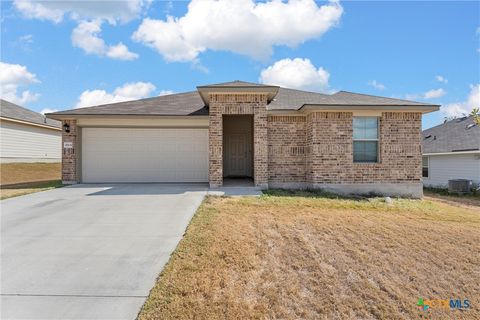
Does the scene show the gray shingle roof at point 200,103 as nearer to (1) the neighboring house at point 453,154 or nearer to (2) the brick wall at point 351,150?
(2) the brick wall at point 351,150

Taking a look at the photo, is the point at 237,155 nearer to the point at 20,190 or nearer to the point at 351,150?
the point at 351,150

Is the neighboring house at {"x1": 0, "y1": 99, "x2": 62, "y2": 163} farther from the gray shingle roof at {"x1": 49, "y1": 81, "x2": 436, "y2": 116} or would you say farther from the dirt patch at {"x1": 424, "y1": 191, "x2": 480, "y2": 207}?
A: the dirt patch at {"x1": 424, "y1": 191, "x2": 480, "y2": 207}

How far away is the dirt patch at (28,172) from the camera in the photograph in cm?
1502

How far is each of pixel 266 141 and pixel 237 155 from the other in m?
4.76

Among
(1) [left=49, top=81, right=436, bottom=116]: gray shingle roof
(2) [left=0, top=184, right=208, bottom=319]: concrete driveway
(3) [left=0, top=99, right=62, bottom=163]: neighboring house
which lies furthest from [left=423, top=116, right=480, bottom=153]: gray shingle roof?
(3) [left=0, top=99, right=62, bottom=163]: neighboring house

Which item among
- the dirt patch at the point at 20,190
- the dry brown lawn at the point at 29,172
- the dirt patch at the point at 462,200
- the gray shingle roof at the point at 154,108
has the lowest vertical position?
the dirt patch at the point at 462,200

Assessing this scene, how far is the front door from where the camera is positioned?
47.0 feet

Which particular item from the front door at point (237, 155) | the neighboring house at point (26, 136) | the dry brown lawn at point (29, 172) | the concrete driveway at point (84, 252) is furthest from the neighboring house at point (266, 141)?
the neighboring house at point (26, 136)

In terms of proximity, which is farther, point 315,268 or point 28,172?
point 28,172

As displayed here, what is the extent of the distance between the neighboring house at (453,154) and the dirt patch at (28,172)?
2256cm

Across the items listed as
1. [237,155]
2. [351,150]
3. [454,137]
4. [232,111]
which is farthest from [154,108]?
[454,137]

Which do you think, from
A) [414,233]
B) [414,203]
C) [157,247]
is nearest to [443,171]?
[414,203]

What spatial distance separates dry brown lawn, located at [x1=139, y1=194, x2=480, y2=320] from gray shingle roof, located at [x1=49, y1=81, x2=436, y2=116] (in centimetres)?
501

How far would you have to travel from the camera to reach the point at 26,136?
20109 mm
